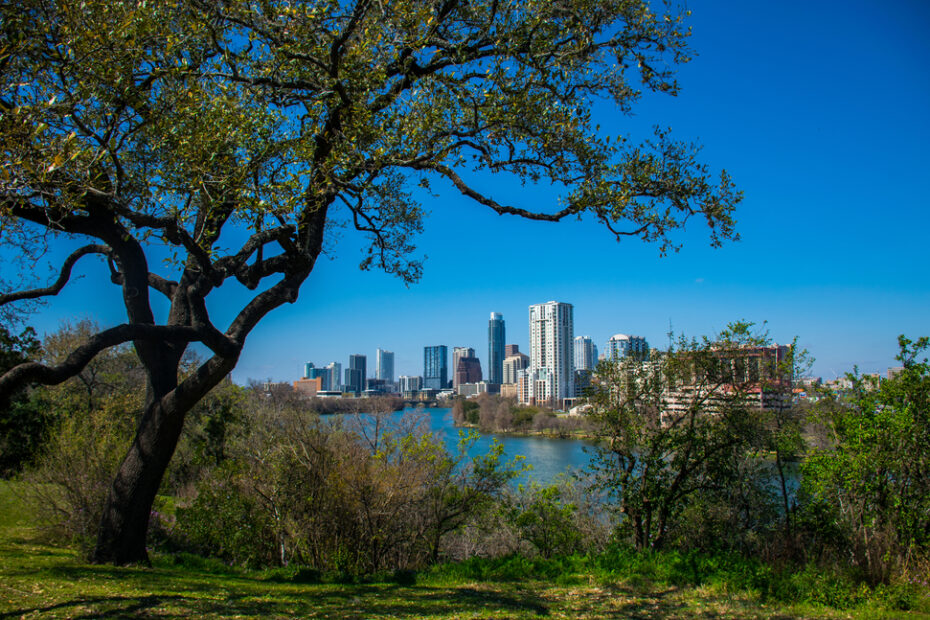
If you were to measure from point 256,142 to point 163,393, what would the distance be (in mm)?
3186

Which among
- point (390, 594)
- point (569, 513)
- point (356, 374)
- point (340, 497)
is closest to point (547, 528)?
point (569, 513)

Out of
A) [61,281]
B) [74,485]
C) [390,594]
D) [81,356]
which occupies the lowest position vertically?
[390,594]

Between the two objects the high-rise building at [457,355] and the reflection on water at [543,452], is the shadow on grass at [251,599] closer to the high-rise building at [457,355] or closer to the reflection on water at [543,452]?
the reflection on water at [543,452]

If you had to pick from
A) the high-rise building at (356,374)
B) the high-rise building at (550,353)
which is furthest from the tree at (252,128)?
the high-rise building at (356,374)

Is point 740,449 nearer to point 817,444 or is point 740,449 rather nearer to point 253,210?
point 817,444

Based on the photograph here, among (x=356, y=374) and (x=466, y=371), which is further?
(x=466, y=371)

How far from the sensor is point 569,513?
9.47 meters

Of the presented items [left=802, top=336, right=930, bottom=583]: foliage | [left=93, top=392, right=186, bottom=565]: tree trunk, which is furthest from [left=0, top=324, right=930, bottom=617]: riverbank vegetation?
[left=93, top=392, right=186, bottom=565]: tree trunk

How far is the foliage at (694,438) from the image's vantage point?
745 cm

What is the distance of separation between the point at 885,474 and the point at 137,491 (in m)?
8.03

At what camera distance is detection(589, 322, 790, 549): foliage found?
745 centimetres

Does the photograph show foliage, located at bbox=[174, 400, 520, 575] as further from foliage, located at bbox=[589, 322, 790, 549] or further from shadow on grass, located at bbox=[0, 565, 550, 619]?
foliage, located at bbox=[589, 322, 790, 549]

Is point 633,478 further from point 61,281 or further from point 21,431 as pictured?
point 21,431

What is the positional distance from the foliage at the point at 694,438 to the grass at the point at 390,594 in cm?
169
